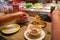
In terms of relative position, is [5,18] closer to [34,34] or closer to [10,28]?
[10,28]

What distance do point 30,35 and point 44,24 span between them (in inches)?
8.5

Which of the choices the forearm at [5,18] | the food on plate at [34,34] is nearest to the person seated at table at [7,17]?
the forearm at [5,18]

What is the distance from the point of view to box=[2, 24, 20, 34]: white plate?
0.86 m

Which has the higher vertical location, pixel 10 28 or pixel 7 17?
pixel 7 17

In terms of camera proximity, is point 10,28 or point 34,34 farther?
point 10,28

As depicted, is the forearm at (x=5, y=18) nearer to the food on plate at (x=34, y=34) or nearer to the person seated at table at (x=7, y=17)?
the person seated at table at (x=7, y=17)

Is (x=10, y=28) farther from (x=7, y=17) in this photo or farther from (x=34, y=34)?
(x=34, y=34)

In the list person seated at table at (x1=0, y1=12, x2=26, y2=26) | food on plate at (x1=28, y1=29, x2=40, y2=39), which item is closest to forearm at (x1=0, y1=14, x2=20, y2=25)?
person seated at table at (x1=0, y1=12, x2=26, y2=26)

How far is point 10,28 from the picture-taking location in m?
0.90

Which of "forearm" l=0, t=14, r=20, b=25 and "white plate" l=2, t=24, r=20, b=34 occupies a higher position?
"forearm" l=0, t=14, r=20, b=25

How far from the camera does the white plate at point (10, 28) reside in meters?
0.86

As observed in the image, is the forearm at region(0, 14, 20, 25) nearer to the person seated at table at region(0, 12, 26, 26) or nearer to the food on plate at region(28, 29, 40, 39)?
the person seated at table at region(0, 12, 26, 26)

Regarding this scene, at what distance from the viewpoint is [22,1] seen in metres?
1.66

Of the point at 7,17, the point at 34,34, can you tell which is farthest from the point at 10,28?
the point at 34,34
